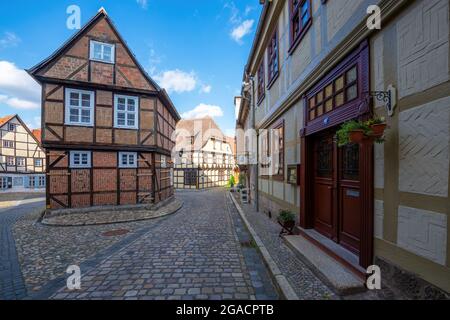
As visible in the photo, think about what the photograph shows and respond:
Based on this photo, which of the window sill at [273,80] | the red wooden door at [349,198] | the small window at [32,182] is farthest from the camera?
the small window at [32,182]

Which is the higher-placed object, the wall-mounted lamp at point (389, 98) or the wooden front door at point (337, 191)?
the wall-mounted lamp at point (389, 98)

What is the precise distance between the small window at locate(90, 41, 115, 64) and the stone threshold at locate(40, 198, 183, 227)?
6969 mm

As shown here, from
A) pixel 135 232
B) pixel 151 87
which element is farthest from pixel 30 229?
pixel 151 87

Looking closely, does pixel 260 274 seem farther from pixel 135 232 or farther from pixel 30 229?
pixel 30 229

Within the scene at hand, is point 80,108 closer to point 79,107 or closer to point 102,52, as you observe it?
point 79,107

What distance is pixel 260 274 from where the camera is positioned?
3.89 metres

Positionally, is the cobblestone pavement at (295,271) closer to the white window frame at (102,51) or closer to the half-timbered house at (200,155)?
the white window frame at (102,51)

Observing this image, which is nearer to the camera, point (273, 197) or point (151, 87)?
point (273, 197)

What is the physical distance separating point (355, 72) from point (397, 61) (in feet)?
2.79

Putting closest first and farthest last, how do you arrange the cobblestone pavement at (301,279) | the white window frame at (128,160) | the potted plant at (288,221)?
the cobblestone pavement at (301,279), the potted plant at (288,221), the white window frame at (128,160)

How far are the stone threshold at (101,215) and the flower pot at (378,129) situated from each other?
846 cm

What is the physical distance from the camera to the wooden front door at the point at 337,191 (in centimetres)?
363

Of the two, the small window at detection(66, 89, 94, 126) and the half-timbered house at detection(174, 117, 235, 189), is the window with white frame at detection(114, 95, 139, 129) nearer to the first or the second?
the small window at detection(66, 89, 94, 126)

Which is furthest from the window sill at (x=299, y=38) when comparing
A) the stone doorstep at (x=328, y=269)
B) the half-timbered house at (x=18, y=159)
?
the half-timbered house at (x=18, y=159)
